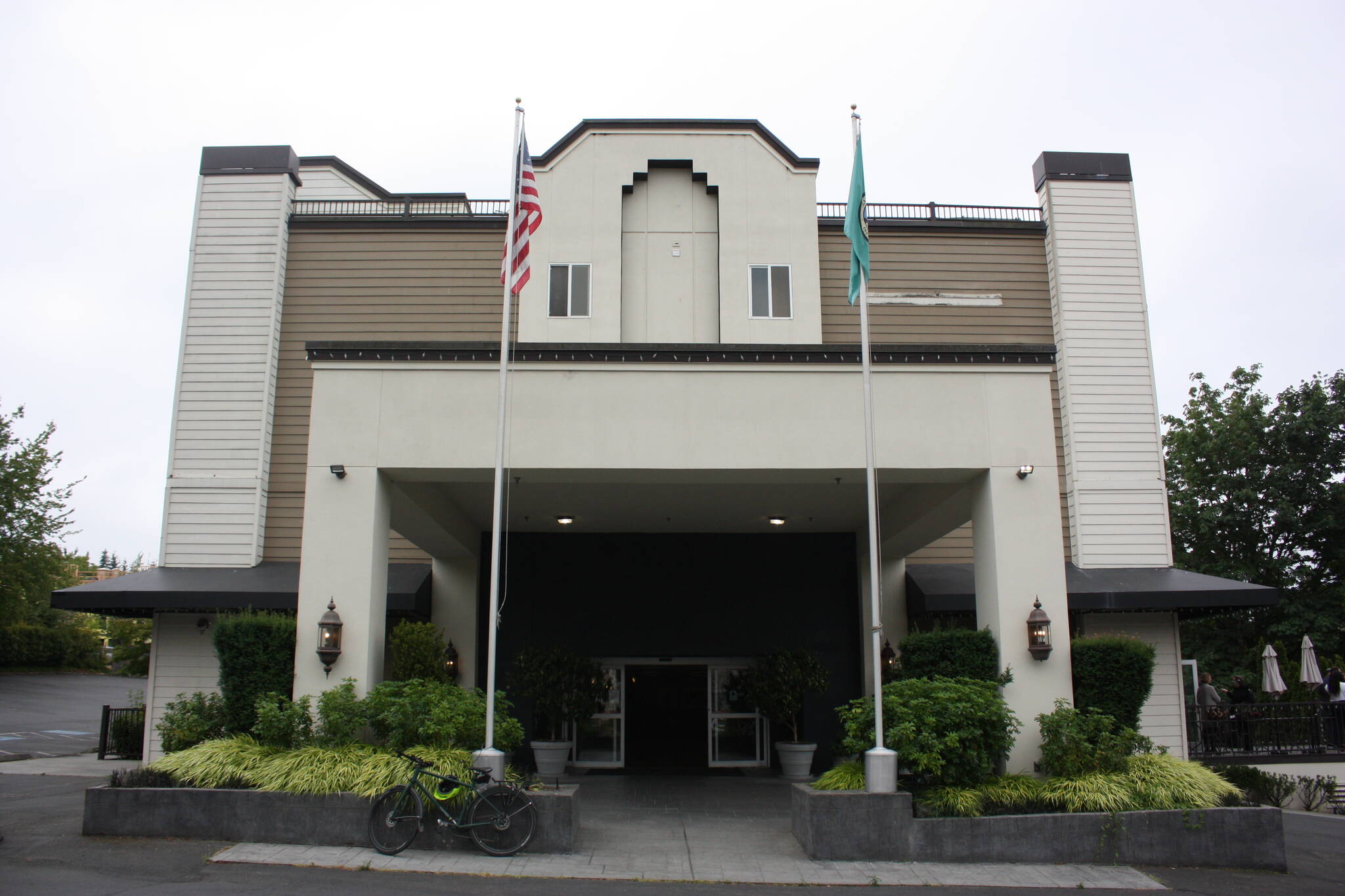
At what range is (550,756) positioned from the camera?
52.7 feet

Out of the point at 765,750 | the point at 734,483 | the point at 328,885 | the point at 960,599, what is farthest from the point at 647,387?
the point at 765,750

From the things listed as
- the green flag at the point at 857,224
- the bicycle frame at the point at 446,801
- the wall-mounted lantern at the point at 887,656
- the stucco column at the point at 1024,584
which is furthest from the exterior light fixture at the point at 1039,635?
the bicycle frame at the point at 446,801

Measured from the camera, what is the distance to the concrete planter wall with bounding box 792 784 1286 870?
31.7ft

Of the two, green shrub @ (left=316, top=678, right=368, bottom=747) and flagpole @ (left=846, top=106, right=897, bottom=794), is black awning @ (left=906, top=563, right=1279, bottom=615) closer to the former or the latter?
flagpole @ (left=846, top=106, right=897, bottom=794)

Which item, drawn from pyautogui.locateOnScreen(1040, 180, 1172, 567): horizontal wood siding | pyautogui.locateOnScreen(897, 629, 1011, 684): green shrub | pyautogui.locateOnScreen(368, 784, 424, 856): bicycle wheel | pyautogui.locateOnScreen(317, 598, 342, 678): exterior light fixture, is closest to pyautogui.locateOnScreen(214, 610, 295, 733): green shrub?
pyautogui.locateOnScreen(317, 598, 342, 678): exterior light fixture

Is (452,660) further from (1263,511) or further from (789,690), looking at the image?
(1263,511)

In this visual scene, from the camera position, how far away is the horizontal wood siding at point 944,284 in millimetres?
18156

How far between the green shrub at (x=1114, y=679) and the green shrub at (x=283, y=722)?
28.4ft

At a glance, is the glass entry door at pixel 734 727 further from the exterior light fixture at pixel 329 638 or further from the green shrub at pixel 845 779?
the exterior light fixture at pixel 329 638

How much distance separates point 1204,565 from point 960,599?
18.8 meters

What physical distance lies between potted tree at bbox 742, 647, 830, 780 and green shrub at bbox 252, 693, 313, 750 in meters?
7.59

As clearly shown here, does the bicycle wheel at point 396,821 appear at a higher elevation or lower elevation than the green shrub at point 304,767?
lower

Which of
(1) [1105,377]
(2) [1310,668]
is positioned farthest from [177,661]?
(2) [1310,668]

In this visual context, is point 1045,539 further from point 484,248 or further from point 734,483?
point 484,248
